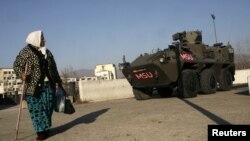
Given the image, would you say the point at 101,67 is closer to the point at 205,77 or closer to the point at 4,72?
the point at 4,72

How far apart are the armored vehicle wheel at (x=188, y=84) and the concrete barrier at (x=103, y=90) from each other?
6975 millimetres

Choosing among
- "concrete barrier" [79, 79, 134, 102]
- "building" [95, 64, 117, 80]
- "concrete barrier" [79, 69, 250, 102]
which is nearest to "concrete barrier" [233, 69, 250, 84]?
"concrete barrier" [79, 69, 250, 102]

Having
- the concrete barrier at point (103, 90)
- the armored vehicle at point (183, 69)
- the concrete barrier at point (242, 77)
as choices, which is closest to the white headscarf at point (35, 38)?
the armored vehicle at point (183, 69)

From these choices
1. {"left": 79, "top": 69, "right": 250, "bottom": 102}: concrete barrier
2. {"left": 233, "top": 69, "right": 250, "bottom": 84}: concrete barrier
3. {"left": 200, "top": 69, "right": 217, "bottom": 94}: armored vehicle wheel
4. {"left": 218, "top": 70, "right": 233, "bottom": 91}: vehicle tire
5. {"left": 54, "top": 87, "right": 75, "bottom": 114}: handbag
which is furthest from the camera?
{"left": 233, "top": 69, "right": 250, "bottom": 84}: concrete barrier

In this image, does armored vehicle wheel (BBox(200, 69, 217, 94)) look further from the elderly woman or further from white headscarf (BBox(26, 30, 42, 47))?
white headscarf (BBox(26, 30, 42, 47))

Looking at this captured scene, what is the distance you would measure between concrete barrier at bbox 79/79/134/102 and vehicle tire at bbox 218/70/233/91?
6011mm

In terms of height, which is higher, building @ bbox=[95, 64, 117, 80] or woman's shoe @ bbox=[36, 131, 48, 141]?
building @ bbox=[95, 64, 117, 80]

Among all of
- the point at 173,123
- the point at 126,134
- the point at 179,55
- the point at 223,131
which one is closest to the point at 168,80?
the point at 179,55

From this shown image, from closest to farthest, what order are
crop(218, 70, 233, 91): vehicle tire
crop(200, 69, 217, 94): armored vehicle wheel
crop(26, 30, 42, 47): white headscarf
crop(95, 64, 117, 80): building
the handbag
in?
1. crop(26, 30, 42, 47): white headscarf
2. the handbag
3. crop(200, 69, 217, 94): armored vehicle wheel
4. crop(218, 70, 233, 91): vehicle tire
5. crop(95, 64, 117, 80): building

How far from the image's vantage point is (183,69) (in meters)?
13.5

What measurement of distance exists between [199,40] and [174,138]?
1184 cm

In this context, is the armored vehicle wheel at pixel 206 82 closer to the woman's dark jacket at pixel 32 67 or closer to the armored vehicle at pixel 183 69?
the armored vehicle at pixel 183 69

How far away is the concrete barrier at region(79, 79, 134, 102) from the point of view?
19094mm

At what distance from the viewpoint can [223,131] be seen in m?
3.56
